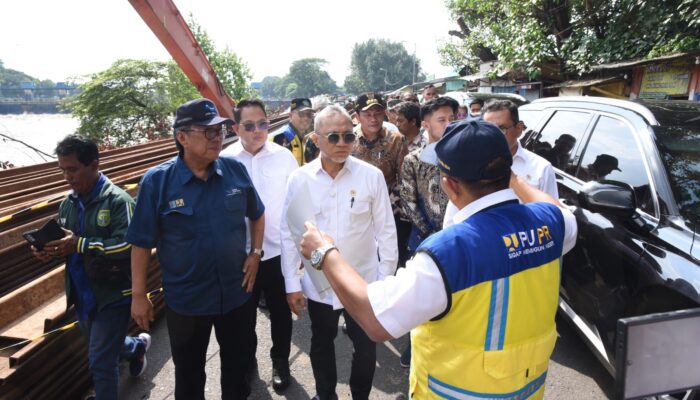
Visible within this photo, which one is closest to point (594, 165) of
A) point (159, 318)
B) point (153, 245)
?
point (153, 245)

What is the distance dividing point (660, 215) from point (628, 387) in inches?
51.0

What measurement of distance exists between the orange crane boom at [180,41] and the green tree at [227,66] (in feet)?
59.2

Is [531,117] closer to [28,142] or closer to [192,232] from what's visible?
[192,232]

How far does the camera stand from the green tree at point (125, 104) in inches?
676

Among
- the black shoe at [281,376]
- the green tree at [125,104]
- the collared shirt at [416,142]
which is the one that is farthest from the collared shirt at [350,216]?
the green tree at [125,104]

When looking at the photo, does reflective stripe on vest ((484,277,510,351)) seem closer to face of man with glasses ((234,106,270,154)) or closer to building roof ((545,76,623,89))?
face of man with glasses ((234,106,270,154))

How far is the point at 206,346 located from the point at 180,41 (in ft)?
22.2

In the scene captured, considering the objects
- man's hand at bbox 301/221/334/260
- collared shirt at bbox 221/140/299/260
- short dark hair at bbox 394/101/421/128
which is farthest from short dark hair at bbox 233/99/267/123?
man's hand at bbox 301/221/334/260

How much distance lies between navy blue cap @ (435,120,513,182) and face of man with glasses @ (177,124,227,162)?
4.51ft

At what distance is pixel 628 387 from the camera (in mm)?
1237

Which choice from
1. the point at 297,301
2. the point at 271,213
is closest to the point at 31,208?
the point at 271,213

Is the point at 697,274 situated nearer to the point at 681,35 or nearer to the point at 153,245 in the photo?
the point at 153,245

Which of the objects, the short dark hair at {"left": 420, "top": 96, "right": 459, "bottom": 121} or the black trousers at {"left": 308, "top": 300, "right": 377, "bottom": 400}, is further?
the short dark hair at {"left": 420, "top": 96, "right": 459, "bottom": 121}

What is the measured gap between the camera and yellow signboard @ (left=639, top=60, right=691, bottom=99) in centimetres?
780
